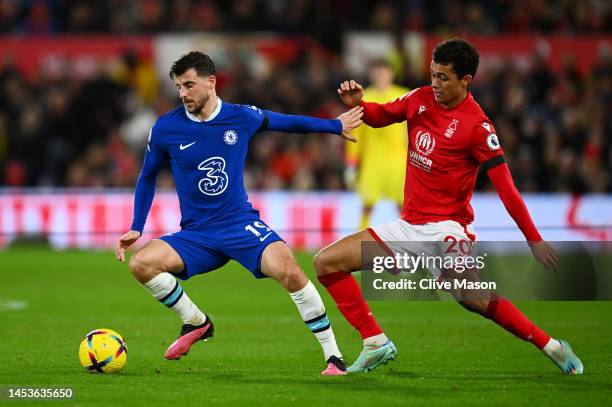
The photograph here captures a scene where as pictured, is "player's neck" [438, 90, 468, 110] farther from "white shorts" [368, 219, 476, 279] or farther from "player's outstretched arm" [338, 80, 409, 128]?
"white shorts" [368, 219, 476, 279]

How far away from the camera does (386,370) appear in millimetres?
8391

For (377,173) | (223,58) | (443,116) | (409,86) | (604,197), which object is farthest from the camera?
(223,58)

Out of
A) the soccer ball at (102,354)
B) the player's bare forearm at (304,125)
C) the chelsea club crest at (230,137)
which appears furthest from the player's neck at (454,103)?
the soccer ball at (102,354)

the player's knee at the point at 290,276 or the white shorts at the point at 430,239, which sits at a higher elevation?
the white shorts at the point at 430,239

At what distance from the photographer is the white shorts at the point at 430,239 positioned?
8031 millimetres

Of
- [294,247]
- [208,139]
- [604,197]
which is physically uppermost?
[208,139]

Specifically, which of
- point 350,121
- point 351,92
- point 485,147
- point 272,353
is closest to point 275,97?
point 272,353

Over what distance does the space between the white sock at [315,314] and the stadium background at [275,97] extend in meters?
8.09

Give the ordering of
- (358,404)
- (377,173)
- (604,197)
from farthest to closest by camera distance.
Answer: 1. (604,197)
2. (377,173)
3. (358,404)

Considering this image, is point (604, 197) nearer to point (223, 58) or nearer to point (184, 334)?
point (223, 58)

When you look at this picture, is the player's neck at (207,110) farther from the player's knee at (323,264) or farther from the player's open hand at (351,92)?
the player's knee at (323,264)

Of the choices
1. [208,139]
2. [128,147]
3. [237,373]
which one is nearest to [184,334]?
[237,373]

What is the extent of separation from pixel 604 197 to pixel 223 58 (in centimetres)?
771

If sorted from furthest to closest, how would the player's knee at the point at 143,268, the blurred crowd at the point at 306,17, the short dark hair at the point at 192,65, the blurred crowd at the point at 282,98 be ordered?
1. the blurred crowd at the point at 306,17
2. the blurred crowd at the point at 282,98
3. the short dark hair at the point at 192,65
4. the player's knee at the point at 143,268
